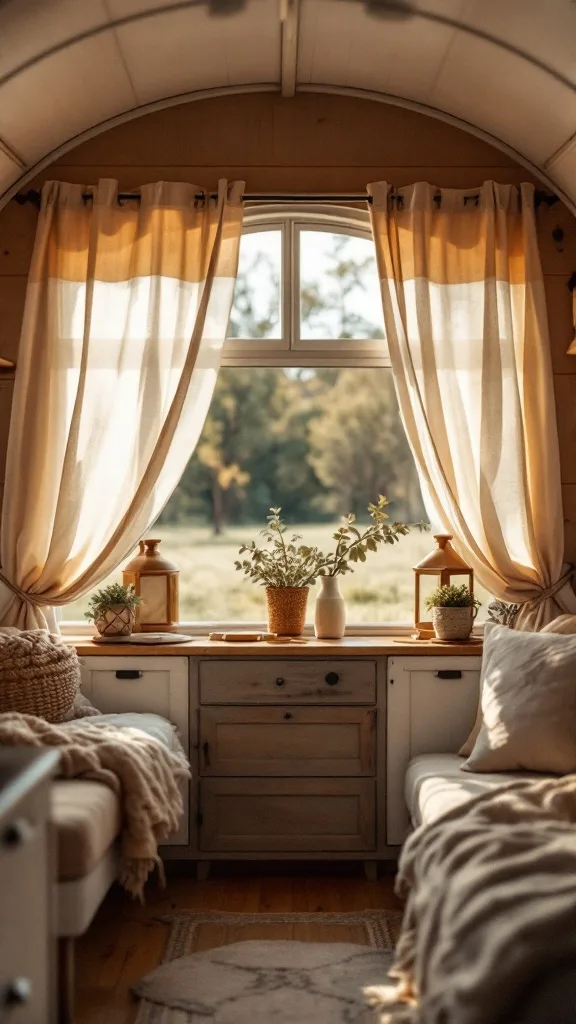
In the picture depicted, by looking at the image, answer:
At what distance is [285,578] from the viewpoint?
3988 mm

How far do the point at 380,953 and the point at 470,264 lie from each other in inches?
93.2

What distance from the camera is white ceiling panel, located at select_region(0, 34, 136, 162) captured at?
3.52m

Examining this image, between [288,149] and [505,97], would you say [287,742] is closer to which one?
[288,149]

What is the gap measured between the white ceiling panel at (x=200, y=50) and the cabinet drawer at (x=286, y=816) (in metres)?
2.45

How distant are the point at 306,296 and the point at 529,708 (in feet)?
6.01

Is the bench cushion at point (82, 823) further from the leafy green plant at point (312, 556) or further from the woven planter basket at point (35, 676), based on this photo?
the leafy green plant at point (312, 556)

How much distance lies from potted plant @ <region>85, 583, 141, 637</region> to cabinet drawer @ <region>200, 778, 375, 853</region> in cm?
62

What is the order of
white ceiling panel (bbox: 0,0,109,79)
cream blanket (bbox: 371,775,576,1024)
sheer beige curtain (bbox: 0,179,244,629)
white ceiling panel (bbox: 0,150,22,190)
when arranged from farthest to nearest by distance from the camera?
sheer beige curtain (bbox: 0,179,244,629), white ceiling panel (bbox: 0,150,22,190), white ceiling panel (bbox: 0,0,109,79), cream blanket (bbox: 371,775,576,1024)

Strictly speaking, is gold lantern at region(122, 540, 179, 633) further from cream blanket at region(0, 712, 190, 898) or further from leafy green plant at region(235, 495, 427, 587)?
cream blanket at region(0, 712, 190, 898)

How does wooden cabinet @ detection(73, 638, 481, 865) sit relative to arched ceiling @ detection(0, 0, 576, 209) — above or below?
below

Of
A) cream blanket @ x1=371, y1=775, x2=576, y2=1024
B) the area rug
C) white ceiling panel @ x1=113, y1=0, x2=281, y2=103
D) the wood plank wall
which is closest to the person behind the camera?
cream blanket @ x1=371, y1=775, x2=576, y2=1024

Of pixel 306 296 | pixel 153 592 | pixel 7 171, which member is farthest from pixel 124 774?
pixel 7 171

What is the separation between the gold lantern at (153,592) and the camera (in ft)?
13.1

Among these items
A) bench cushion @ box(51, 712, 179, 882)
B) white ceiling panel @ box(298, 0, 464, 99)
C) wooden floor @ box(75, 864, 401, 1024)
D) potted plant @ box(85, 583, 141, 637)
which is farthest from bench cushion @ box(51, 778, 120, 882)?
white ceiling panel @ box(298, 0, 464, 99)
